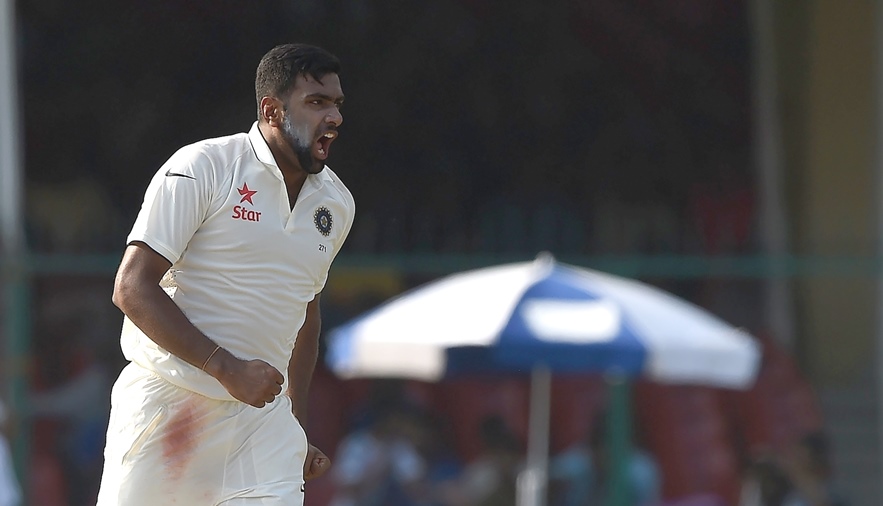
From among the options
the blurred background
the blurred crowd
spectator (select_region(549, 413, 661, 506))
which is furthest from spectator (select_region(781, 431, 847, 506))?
the blurred crowd

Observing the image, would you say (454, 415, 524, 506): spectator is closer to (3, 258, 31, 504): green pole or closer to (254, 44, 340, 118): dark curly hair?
(3, 258, 31, 504): green pole

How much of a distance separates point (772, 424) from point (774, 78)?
11.7ft

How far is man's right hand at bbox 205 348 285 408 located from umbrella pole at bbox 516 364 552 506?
4.74 m

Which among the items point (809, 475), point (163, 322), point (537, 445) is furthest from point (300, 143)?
point (809, 475)

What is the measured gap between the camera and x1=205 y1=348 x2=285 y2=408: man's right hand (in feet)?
12.0

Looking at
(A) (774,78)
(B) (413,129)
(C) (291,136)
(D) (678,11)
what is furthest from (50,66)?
(C) (291,136)

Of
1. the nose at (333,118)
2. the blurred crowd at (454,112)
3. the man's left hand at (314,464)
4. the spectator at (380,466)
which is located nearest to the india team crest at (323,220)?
the nose at (333,118)

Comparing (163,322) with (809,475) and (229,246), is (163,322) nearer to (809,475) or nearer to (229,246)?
(229,246)

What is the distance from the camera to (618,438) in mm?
9578

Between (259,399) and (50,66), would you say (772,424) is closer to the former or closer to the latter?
(50,66)

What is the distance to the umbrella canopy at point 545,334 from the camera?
23.9 feet

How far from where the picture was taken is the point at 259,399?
3664mm

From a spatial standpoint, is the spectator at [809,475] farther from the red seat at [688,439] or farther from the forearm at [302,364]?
the forearm at [302,364]

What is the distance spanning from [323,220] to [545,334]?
3415 millimetres
